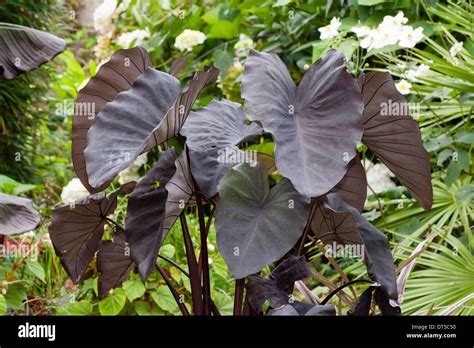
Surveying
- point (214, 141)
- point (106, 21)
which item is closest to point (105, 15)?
point (106, 21)

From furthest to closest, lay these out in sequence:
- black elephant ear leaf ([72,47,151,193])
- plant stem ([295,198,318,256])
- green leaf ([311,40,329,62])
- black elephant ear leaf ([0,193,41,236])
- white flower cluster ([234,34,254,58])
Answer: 1. white flower cluster ([234,34,254,58])
2. green leaf ([311,40,329,62])
3. black elephant ear leaf ([0,193,41,236])
4. black elephant ear leaf ([72,47,151,193])
5. plant stem ([295,198,318,256])

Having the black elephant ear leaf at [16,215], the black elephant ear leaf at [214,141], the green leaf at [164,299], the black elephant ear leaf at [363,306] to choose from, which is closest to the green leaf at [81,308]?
the green leaf at [164,299]

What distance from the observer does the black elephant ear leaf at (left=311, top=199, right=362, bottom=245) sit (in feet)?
5.30

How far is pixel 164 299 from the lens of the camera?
8.37ft

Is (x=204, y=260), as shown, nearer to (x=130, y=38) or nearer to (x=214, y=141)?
(x=214, y=141)

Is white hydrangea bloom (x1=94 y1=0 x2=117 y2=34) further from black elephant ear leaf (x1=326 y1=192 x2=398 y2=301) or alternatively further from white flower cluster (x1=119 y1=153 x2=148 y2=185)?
black elephant ear leaf (x1=326 y1=192 x2=398 y2=301)

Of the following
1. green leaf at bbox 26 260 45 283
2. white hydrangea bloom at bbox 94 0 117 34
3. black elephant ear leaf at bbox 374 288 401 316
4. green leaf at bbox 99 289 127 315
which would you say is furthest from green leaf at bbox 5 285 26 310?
white hydrangea bloom at bbox 94 0 117 34

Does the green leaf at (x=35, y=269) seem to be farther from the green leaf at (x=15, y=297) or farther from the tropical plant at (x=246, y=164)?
the tropical plant at (x=246, y=164)

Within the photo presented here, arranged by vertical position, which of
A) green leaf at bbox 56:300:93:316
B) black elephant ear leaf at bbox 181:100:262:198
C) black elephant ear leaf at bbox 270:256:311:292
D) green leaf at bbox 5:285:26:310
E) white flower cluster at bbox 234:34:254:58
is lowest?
green leaf at bbox 56:300:93:316

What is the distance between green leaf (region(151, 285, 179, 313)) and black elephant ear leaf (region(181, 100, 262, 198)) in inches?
36.5

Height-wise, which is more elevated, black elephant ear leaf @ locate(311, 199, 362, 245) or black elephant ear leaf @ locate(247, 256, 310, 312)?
black elephant ear leaf @ locate(311, 199, 362, 245)

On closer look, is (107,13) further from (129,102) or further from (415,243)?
(129,102)

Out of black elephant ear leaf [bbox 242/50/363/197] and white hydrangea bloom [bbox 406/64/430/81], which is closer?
black elephant ear leaf [bbox 242/50/363/197]

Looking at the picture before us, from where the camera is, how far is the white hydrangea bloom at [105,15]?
4449mm
